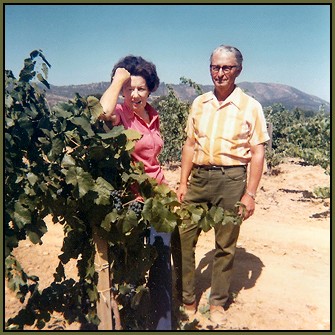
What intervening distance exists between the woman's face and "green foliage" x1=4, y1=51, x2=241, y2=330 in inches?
17.5

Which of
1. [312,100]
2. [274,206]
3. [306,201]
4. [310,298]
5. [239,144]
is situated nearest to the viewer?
[239,144]

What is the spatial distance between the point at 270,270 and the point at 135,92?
290 centimetres

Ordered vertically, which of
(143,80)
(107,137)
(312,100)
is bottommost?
(107,137)

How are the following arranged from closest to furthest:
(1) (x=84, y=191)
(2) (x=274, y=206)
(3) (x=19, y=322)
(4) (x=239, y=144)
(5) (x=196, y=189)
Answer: (1) (x=84, y=191), (3) (x=19, y=322), (4) (x=239, y=144), (5) (x=196, y=189), (2) (x=274, y=206)

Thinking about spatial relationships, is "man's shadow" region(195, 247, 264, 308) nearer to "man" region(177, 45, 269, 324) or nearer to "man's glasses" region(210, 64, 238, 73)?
"man" region(177, 45, 269, 324)

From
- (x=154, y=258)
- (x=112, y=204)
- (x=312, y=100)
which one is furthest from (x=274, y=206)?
(x=312, y=100)

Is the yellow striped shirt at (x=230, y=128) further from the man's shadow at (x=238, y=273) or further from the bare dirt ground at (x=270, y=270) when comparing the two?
the man's shadow at (x=238, y=273)

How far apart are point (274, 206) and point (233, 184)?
16.0 feet

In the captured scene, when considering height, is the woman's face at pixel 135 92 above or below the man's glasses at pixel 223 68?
below

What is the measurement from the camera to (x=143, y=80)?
8.84ft

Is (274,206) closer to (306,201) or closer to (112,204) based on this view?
(306,201)

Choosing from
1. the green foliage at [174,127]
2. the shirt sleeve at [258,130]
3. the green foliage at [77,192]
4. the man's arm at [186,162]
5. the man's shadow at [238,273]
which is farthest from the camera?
the green foliage at [174,127]

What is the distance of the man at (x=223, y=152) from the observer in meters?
3.13

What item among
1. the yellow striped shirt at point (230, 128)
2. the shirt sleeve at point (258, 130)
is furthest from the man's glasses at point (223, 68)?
the shirt sleeve at point (258, 130)
